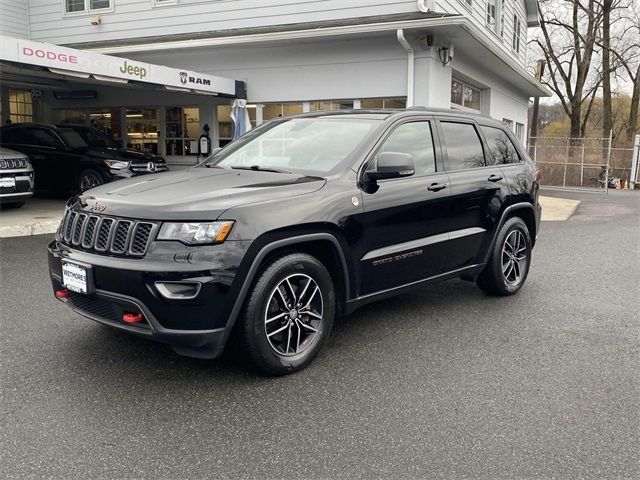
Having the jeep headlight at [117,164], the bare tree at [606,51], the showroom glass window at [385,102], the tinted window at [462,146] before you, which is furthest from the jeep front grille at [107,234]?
the bare tree at [606,51]

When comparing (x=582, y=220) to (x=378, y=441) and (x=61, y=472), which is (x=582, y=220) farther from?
(x=61, y=472)

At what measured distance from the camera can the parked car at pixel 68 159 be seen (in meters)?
12.4

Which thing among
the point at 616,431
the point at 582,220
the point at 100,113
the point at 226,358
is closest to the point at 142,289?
the point at 226,358

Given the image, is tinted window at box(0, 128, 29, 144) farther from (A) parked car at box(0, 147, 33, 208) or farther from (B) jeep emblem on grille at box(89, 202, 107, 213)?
(B) jeep emblem on grille at box(89, 202, 107, 213)

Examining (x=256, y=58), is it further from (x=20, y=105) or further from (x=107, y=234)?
(x=107, y=234)

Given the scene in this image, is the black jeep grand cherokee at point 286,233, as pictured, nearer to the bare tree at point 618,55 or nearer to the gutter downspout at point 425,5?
the gutter downspout at point 425,5

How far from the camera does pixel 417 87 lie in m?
11.9

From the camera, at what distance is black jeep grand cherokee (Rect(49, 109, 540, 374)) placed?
341cm

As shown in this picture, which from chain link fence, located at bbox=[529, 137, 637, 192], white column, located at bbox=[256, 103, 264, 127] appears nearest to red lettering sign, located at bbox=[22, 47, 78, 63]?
white column, located at bbox=[256, 103, 264, 127]

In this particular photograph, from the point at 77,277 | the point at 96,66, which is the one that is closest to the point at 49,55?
the point at 96,66

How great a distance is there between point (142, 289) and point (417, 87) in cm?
964

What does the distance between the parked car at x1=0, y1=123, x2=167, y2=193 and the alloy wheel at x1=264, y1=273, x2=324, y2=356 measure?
30.9 feet

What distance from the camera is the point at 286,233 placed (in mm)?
3730

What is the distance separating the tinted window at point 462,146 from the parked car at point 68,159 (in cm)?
872
